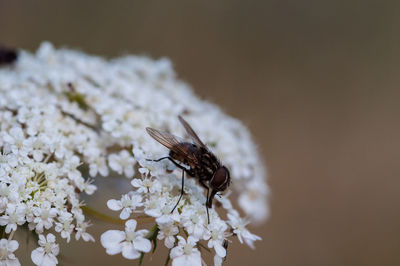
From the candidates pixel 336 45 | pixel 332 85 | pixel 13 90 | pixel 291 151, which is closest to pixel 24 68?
pixel 13 90

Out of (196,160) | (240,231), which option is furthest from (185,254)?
(196,160)

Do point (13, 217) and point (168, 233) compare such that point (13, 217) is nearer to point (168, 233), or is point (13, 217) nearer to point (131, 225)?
point (131, 225)

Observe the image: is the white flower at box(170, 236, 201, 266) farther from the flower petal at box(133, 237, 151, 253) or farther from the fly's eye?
the fly's eye

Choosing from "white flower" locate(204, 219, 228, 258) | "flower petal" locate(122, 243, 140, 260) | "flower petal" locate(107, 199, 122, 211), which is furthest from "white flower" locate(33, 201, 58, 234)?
"white flower" locate(204, 219, 228, 258)

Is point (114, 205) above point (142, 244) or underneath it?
above

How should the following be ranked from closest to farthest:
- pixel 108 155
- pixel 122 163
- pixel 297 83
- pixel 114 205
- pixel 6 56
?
1. pixel 114 205
2. pixel 122 163
3. pixel 108 155
4. pixel 6 56
5. pixel 297 83

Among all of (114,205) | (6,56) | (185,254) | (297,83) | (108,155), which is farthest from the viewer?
(297,83)
